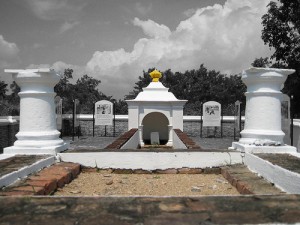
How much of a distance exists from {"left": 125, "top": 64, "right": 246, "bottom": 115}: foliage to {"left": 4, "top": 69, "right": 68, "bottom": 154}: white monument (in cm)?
4020

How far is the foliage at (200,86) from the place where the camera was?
47.6 m

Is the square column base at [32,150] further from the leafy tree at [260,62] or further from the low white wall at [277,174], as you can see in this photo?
the leafy tree at [260,62]

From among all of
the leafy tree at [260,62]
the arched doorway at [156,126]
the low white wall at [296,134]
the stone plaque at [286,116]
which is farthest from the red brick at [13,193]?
the leafy tree at [260,62]

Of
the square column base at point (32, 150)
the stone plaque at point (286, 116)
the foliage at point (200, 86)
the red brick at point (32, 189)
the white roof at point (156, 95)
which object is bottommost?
the red brick at point (32, 189)

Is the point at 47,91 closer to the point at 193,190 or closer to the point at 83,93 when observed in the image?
the point at 193,190

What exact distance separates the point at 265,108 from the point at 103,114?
12.3m

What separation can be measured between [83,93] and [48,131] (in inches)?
1642

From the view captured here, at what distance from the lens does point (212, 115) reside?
16484 millimetres

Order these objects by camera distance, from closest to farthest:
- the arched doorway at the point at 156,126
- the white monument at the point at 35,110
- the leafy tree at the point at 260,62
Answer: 1. the white monument at the point at 35,110
2. the arched doorway at the point at 156,126
3. the leafy tree at the point at 260,62

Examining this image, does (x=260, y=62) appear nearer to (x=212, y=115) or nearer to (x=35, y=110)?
(x=212, y=115)

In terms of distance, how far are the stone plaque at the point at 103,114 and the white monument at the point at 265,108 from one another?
11.9 m

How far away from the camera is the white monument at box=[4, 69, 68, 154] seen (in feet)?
16.2

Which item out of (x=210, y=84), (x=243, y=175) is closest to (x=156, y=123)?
(x=243, y=175)

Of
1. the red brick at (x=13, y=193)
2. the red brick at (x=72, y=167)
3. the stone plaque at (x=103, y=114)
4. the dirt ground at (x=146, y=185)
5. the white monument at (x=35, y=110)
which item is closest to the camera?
the red brick at (x=13, y=193)
